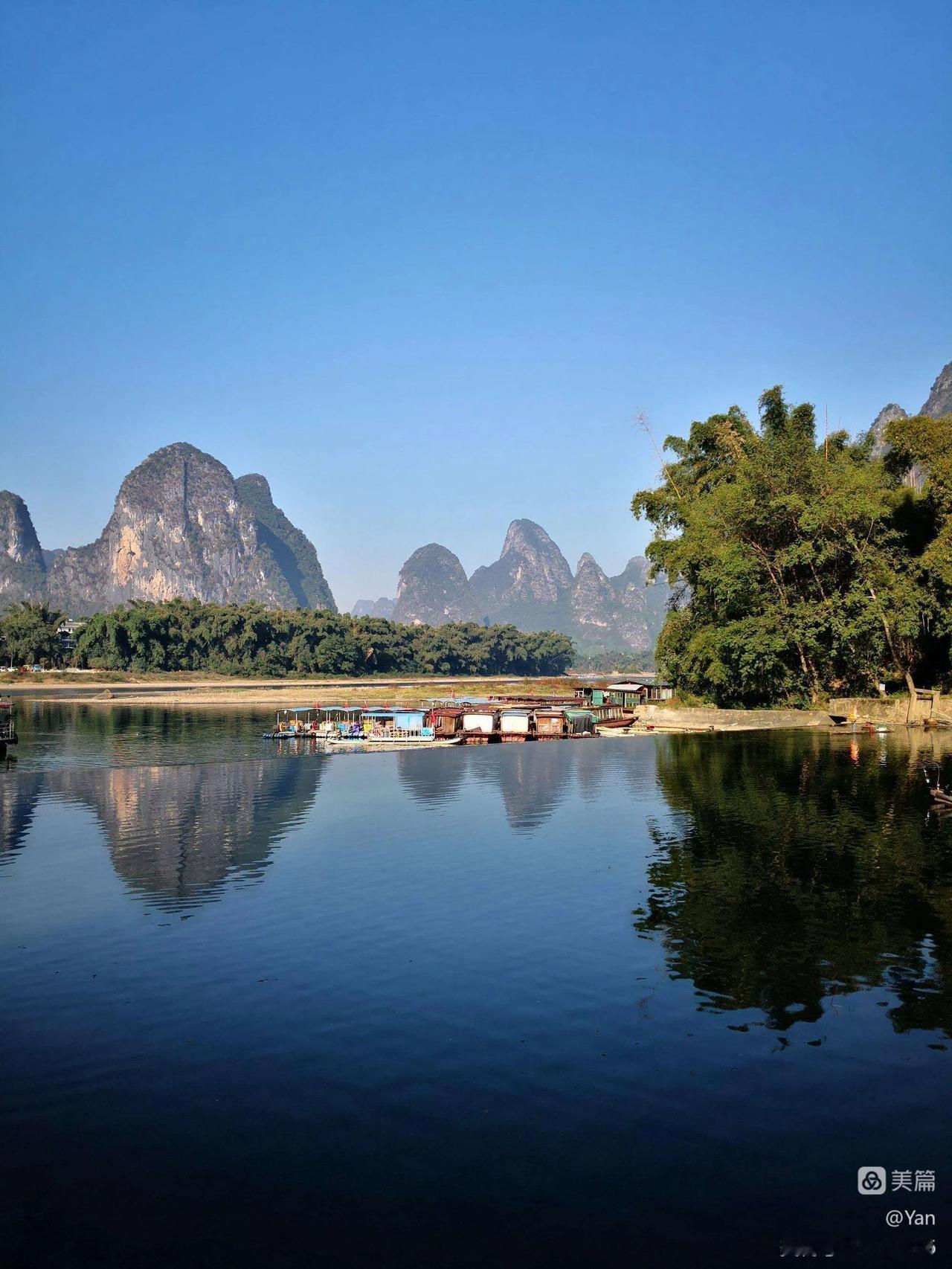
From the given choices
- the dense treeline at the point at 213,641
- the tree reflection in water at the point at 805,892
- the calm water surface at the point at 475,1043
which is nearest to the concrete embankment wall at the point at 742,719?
the tree reflection in water at the point at 805,892

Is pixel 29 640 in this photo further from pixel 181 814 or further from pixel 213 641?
pixel 181 814

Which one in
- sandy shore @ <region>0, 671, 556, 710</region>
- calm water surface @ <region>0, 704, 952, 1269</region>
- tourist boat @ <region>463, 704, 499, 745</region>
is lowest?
calm water surface @ <region>0, 704, 952, 1269</region>

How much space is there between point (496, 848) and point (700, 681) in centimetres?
4269

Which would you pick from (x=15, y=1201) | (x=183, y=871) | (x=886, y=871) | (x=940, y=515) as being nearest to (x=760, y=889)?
(x=886, y=871)

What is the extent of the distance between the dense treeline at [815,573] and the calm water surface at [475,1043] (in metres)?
29.3

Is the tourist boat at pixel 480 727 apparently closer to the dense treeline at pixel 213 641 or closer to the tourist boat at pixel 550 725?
the tourist boat at pixel 550 725

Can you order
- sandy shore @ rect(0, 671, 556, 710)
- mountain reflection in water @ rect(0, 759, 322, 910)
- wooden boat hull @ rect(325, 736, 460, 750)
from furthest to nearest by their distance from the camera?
sandy shore @ rect(0, 671, 556, 710), wooden boat hull @ rect(325, 736, 460, 750), mountain reflection in water @ rect(0, 759, 322, 910)

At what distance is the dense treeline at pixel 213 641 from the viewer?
511ft

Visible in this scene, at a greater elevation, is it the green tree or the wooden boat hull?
the green tree

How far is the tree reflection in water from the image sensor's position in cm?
1656

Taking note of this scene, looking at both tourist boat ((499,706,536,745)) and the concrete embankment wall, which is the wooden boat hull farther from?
the concrete embankment wall

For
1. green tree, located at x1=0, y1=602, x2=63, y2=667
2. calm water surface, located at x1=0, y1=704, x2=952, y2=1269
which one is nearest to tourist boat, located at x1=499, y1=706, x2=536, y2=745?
calm water surface, located at x1=0, y1=704, x2=952, y2=1269

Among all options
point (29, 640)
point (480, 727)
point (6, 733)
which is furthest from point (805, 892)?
point (29, 640)

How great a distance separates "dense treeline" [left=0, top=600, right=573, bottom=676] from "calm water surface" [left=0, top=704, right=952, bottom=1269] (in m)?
131
